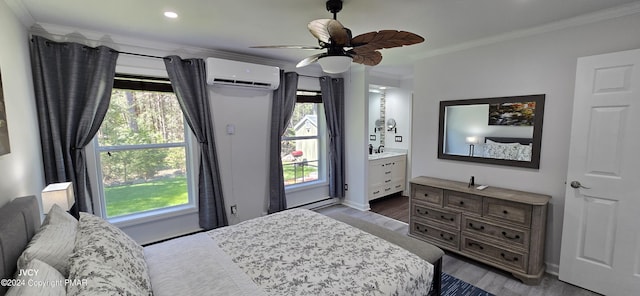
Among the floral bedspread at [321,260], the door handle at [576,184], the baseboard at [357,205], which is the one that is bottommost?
the baseboard at [357,205]

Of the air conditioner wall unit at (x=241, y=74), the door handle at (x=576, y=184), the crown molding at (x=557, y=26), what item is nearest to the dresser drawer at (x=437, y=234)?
the door handle at (x=576, y=184)

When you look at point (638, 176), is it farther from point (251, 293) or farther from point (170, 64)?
point (170, 64)

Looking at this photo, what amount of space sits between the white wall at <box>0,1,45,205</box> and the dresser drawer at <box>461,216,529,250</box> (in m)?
3.59

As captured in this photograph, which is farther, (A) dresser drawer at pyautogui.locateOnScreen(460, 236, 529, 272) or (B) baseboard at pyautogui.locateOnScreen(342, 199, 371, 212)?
(B) baseboard at pyautogui.locateOnScreen(342, 199, 371, 212)

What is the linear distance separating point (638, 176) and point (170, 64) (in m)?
4.31

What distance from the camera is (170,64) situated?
9.65 ft

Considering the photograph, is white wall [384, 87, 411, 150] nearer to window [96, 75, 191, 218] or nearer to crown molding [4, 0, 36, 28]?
window [96, 75, 191, 218]

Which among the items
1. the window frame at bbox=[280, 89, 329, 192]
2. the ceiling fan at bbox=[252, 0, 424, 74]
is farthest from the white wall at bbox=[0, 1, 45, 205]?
the window frame at bbox=[280, 89, 329, 192]

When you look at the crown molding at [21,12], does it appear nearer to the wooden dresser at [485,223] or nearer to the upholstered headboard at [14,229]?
the upholstered headboard at [14,229]

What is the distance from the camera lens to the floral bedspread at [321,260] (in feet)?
4.65

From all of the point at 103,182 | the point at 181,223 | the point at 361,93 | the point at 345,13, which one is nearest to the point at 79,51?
the point at 103,182

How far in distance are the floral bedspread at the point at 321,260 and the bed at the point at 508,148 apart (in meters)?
1.77

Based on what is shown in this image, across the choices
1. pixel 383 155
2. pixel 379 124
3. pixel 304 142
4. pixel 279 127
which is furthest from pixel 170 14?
pixel 379 124

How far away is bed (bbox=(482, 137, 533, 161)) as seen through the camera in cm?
267
